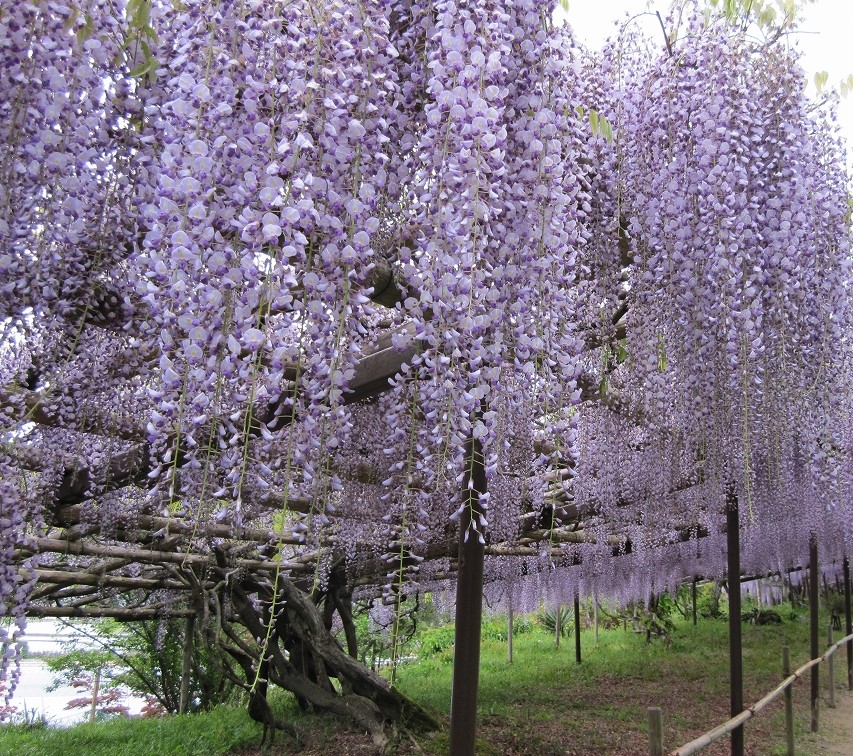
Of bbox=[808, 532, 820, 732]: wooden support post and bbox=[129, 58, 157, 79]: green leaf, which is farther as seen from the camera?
bbox=[808, 532, 820, 732]: wooden support post

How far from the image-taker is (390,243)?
6.97ft

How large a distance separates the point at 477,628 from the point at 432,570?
7330 mm

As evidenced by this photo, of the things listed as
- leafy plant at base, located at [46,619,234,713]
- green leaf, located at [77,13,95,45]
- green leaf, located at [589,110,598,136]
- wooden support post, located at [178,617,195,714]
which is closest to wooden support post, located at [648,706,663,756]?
green leaf, located at [589,110,598,136]

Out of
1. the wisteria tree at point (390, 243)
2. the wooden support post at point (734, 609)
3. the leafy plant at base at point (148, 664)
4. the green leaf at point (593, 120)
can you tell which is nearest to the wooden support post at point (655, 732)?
the wisteria tree at point (390, 243)

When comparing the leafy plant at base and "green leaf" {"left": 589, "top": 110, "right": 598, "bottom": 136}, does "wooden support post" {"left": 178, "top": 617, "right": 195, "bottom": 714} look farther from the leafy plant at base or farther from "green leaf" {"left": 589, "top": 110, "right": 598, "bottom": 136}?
"green leaf" {"left": 589, "top": 110, "right": 598, "bottom": 136}

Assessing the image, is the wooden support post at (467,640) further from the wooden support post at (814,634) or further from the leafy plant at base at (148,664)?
the leafy plant at base at (148,664)

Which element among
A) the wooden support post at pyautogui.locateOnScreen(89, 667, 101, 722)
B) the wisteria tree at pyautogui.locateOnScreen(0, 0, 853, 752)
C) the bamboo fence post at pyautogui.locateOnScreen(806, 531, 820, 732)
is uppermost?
the wisteria tree at pyautogui.locateOnScreen(0, 0, 853, 752)

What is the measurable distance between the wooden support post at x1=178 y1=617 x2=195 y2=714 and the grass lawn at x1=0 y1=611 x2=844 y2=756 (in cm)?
43

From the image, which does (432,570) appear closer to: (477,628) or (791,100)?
(477,628)

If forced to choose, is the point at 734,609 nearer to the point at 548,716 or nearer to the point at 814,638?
the point at 548,716

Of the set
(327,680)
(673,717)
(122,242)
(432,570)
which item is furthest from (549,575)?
(122,242)

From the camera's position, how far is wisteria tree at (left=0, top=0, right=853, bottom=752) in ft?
5.32

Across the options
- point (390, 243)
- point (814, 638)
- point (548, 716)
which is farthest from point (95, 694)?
point (390, 243)

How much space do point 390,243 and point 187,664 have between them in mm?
8173
